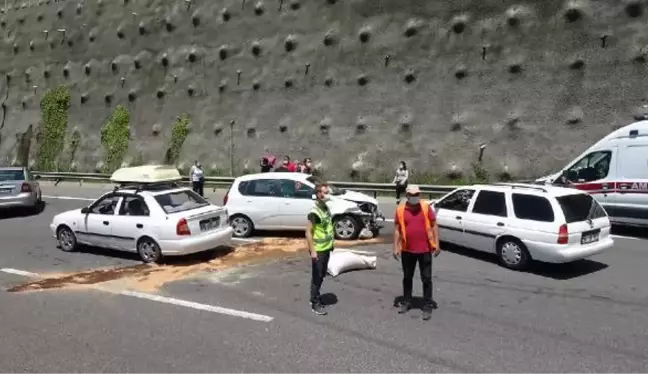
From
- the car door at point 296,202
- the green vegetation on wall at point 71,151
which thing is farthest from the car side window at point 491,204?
the green vegetation on wall at point 71,151

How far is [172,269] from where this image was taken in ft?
35.6

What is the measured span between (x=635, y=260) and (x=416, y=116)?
46.0 ft

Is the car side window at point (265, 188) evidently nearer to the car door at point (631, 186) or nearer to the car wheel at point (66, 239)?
the car wheel at point (66, 239)

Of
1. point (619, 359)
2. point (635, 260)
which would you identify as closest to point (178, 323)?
point (619, 359)

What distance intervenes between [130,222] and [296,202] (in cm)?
377

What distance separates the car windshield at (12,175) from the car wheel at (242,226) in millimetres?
9817

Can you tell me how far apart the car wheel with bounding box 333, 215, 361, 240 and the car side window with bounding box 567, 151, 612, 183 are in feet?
17.5

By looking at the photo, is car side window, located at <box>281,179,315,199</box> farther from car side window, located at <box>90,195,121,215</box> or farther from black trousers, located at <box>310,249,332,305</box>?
black trousers, located at <box>310,249,332,305</box>

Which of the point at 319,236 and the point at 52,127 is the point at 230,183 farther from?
the point at 319,236

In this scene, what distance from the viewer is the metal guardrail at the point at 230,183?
21.1m

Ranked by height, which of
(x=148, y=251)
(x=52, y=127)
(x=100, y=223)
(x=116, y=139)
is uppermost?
(x=52, y=127)

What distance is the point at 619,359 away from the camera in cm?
618

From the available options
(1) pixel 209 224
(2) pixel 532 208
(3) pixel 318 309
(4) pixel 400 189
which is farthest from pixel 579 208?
(4) pixel 400 189

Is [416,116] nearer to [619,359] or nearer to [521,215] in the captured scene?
[521,215]
